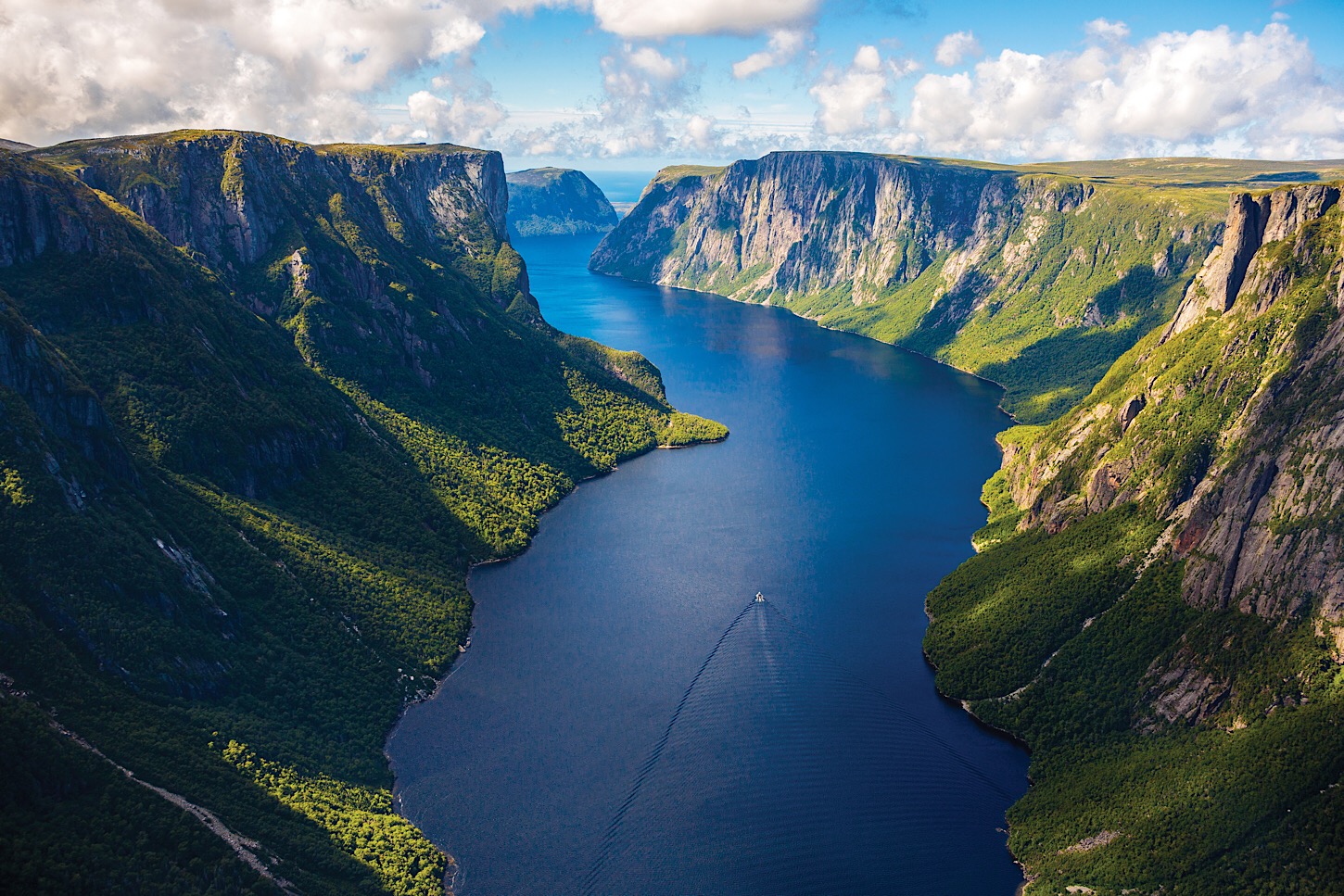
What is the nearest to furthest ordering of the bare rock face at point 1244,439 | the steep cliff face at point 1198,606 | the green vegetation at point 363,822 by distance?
the green vegetation at point 363,822 < the steep cliff face at point 1198,606 < the bare rock face at point 1244,439

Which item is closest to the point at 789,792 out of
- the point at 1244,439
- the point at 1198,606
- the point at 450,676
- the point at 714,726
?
the point at 714,726

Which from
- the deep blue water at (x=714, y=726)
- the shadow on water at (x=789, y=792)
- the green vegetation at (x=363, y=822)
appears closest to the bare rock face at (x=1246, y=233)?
the deep blue water at (x=714, y=726)

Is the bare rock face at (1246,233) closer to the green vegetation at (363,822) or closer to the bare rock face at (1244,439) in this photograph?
the bare rock face at (1244,439)

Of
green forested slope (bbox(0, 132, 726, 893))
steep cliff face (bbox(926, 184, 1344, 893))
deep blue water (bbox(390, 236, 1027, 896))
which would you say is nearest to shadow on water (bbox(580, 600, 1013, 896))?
deep blue water (bbox(390, 236, 1027, 896))

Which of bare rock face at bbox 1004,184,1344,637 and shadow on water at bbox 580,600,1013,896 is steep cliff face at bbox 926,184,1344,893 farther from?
shadow on water at bbox 580,600,1013,896

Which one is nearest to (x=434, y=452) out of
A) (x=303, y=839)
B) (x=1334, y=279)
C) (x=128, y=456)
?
(x=128, y=456)
